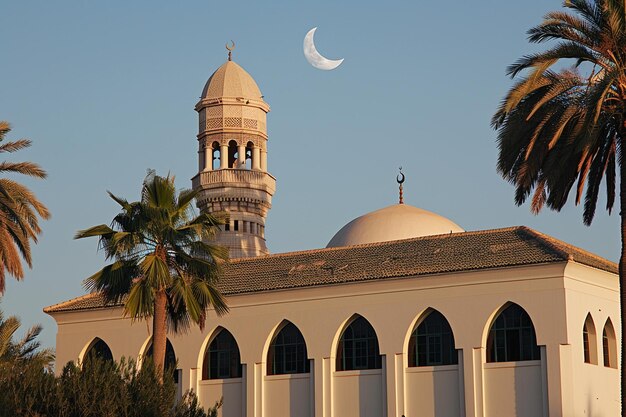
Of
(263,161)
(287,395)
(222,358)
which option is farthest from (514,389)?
(263,161)

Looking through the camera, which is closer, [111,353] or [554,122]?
[554,122]

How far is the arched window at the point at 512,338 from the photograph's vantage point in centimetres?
4047

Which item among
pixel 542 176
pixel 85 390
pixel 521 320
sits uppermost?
pixel 542 176

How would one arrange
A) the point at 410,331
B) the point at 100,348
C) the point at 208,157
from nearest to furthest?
the point at 410,331 → the point at 100,348 → the point at 208,157

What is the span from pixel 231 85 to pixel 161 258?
33.0 m

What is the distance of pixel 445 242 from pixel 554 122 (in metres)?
15.2

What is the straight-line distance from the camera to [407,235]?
51.0 meters

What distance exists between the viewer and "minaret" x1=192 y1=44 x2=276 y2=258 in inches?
2502

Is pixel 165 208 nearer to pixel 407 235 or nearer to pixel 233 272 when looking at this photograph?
pixel 233 272

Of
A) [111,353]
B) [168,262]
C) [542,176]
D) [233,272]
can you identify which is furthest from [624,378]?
[111,353]

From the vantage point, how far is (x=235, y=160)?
214 feet

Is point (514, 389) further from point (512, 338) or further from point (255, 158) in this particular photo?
point (255, 158)

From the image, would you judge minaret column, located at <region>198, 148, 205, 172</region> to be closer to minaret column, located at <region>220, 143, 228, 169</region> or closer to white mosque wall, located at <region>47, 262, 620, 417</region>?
minaret column, located at <region>220, 143, 228, 169</region>

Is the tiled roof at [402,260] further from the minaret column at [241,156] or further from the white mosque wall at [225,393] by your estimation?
the minaret column at [241,156]
